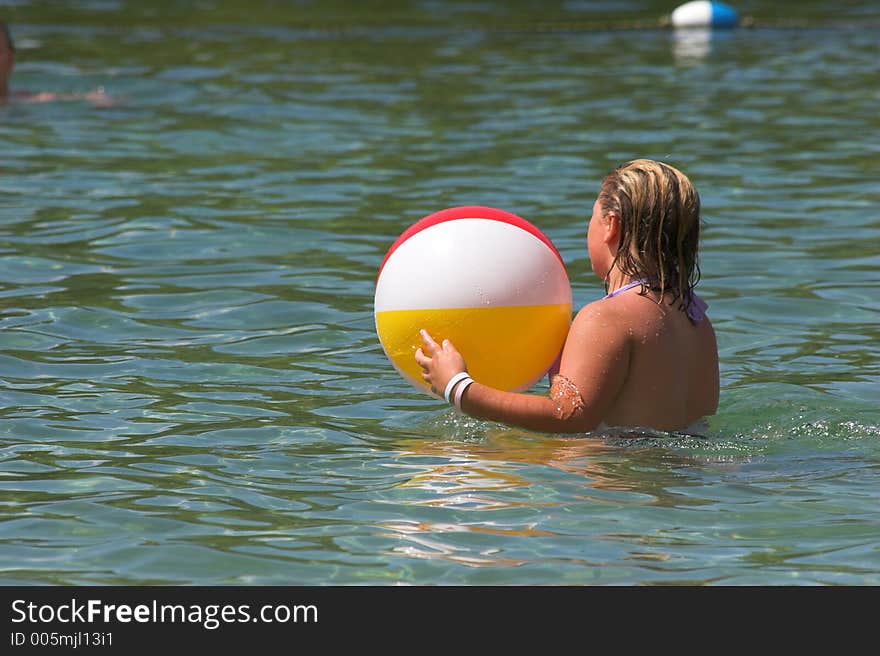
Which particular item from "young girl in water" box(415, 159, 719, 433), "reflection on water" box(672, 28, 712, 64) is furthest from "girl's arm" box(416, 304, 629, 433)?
"reflection on water" box(672, 28, 712, 64)

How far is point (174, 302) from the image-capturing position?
875cm

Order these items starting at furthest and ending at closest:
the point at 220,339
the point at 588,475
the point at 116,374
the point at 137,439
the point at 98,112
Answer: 1. the point at 98,112
2. the point at 220,339
3. the point at 116,374
4. the point at 137,439
5. the point at 588,475

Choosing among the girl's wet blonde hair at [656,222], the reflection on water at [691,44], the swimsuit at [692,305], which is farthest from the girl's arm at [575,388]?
the reflection on water at [691,44]

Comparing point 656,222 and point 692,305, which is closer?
point 656,222

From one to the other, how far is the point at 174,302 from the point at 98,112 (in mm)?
6972

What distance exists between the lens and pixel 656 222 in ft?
18.9

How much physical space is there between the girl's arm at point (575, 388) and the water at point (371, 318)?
213mm

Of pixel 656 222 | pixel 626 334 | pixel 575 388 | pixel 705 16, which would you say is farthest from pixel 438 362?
pixel 705 16

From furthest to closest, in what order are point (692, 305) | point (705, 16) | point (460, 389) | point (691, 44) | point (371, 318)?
point (705, 16), point (691, 44), point (371, 318), point (692, 305), point (460, 389)

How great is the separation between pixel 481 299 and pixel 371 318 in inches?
108

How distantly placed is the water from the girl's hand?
0.34 meters

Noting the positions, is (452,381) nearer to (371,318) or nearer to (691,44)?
(371,318)
